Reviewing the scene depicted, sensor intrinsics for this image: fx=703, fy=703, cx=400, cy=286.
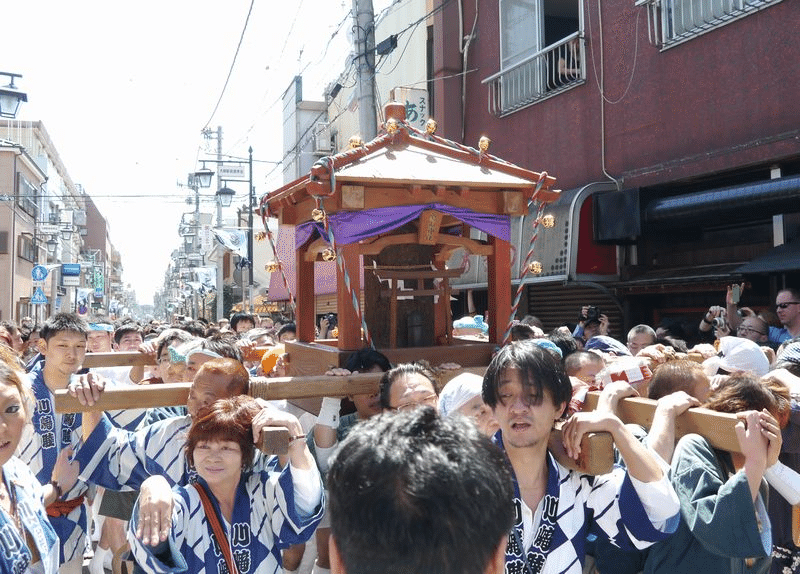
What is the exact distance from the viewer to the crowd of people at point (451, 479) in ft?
3.93

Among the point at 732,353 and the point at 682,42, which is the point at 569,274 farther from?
the point at 732,353

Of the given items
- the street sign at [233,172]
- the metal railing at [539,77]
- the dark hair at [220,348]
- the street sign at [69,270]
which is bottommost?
the dark hair at [220,348]

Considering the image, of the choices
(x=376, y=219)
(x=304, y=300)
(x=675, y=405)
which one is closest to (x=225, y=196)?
(x=304, y=300)

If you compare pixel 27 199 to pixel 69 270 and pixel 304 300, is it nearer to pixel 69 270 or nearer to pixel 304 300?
pixel 69 270

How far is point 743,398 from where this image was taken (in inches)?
94.5

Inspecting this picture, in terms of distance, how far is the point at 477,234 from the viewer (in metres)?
10.5

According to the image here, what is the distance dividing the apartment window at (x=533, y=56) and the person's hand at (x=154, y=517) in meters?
9.04

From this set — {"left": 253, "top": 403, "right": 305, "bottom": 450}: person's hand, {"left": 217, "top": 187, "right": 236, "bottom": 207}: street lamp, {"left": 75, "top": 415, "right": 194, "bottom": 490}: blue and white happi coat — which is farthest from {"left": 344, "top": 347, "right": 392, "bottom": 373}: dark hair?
{"left": 217, "top": 187, "right": 236, "bottom": 207}: street lamp

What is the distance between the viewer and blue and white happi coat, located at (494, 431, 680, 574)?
201cm

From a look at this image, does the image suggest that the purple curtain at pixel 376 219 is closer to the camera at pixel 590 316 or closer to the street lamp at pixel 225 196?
the camera at pixel 590 316

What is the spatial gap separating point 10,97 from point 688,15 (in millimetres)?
11037

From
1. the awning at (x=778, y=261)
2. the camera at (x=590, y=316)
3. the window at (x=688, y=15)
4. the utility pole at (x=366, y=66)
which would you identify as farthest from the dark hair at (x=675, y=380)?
the window at (x=688, y=15)

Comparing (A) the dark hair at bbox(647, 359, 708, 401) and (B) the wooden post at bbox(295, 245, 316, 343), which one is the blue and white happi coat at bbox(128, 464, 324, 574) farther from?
(B) the wooden post at bbox(295, 245, 316, 343)

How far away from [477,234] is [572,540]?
8.60 metres
